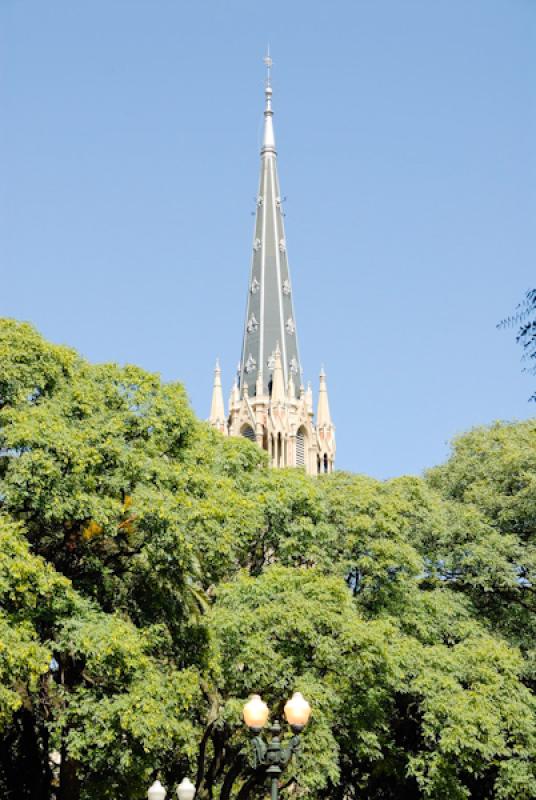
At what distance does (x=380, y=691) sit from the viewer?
2805 centimetres

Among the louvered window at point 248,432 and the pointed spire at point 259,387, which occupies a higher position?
the pointed spire at point 259,387

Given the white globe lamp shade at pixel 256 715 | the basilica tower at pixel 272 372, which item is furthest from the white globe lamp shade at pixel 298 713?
the basilica tower at pixel 272 372

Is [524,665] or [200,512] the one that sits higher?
[200,512]

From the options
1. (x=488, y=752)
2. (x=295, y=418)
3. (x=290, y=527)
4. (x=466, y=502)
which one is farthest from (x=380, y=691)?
(x=295, y=418)

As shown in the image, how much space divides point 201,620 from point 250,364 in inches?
2319

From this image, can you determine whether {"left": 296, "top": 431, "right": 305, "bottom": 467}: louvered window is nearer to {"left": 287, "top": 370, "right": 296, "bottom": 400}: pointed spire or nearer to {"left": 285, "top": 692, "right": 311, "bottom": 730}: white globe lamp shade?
{"left": 287, "top": 370, "right": 296, "bottom": 400}: pointed spire

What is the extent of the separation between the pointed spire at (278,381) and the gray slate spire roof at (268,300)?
62cm

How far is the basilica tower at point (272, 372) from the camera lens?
8375 centimetres

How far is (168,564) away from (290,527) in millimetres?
5830

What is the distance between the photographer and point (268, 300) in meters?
84.9

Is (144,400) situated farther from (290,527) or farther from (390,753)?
(390,753)

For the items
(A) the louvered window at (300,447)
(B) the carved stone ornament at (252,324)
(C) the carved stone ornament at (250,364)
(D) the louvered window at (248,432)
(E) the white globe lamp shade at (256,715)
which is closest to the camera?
(E) the white globe lamp shade at (256,715)

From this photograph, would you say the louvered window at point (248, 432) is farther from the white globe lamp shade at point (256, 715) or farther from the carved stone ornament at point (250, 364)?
the white globe lamp shade at point (256, 715)

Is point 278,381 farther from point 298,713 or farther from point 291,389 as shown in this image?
point 298,713
